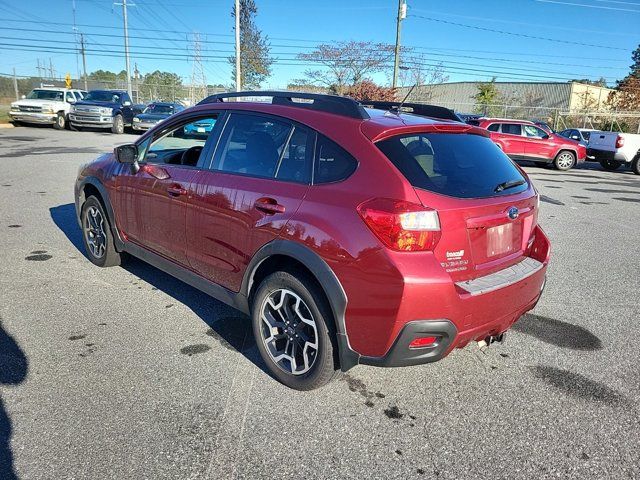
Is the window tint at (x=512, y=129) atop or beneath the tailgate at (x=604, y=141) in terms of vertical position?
atop

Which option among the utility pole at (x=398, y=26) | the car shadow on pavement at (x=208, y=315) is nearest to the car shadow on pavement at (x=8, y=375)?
the car shadow on pavement at (x=208, y=315)

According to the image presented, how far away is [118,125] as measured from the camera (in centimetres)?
2266

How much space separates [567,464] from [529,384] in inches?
29.7

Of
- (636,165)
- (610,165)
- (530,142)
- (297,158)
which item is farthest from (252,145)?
(610,165)

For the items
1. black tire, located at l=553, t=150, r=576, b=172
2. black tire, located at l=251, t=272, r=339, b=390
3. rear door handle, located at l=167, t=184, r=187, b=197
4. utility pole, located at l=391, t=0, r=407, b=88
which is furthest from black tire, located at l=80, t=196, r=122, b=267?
utility pole, located at l=391, t=0, r=407, b=88


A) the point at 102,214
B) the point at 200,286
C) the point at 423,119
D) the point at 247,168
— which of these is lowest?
the point at 200,286

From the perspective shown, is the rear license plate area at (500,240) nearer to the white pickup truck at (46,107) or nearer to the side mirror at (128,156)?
the side mirror at (128,156)

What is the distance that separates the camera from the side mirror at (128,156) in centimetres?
417

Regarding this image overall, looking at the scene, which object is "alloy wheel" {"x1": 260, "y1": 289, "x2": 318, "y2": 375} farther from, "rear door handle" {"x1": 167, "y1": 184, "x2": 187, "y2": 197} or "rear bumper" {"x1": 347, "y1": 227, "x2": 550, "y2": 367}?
"rear door handle" {"x1": 167, "y1": 184, "x2": 187, "y2": 197}

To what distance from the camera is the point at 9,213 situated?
6996 millimetres

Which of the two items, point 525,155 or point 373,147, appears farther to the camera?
point 525,155

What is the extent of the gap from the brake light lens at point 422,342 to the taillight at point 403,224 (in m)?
0.48

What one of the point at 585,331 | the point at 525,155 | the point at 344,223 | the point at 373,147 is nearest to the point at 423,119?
the point at 373,147

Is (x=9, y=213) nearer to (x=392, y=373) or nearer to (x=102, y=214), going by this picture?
(x=102, y=214)
